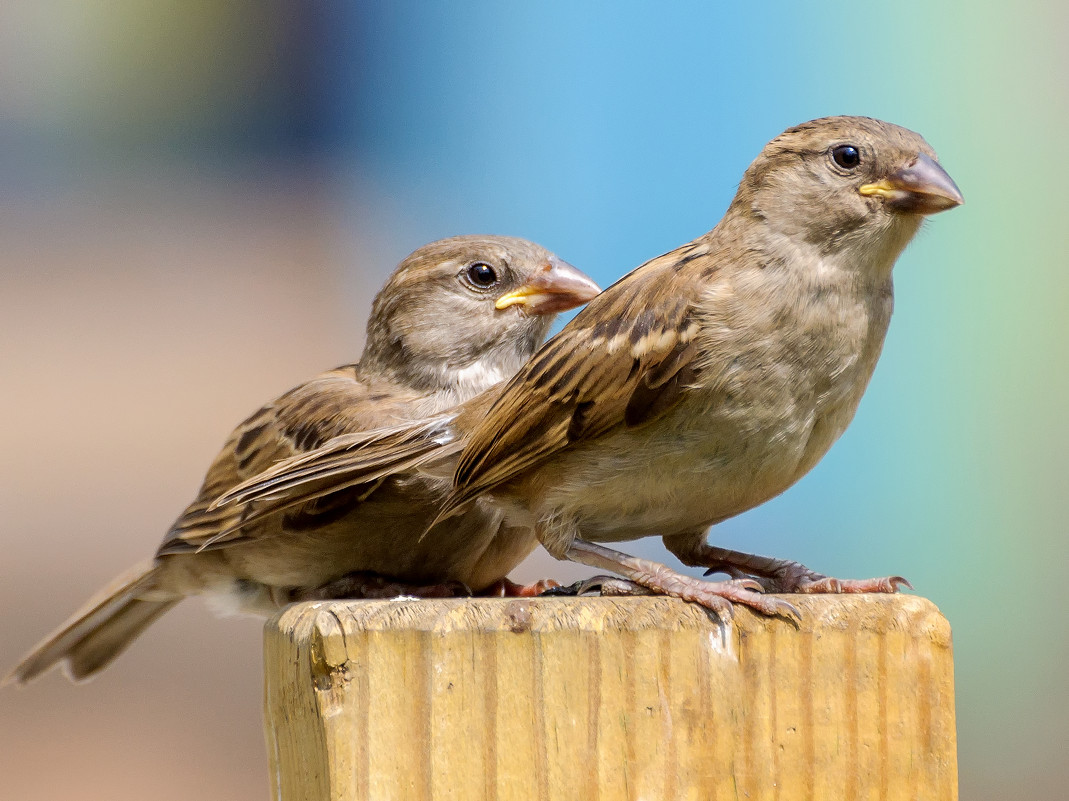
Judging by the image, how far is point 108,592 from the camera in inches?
156

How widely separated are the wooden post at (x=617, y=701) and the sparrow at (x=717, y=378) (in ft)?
1.29

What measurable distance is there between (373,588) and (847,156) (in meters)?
1.43

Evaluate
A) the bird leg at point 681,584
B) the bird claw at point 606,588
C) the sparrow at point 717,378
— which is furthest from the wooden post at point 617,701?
the sparrow at point 717,378

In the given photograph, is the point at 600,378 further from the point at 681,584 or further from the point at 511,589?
the point at 511,589

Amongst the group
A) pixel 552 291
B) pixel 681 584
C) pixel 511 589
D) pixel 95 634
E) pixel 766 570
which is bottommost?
pixel 95 634

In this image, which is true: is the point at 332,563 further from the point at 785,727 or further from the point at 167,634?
the point at 167,634

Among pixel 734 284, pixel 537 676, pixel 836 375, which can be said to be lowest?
pixel 537 676

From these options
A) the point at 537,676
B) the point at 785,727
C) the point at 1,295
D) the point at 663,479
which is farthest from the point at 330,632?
the point at 1,295

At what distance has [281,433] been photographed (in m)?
3.64

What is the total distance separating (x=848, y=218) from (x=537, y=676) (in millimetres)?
1252

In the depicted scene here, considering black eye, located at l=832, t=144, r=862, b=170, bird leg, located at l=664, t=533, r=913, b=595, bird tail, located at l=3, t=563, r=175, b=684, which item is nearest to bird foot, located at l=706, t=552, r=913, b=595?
bird leg, located at l=664, t=533, r=913, b=595

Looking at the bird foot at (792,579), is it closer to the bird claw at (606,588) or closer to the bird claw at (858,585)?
the bird claw at (858,585)

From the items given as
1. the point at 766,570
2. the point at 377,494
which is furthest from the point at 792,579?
the point at 377,494

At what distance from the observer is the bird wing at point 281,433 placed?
3428 millimetres
